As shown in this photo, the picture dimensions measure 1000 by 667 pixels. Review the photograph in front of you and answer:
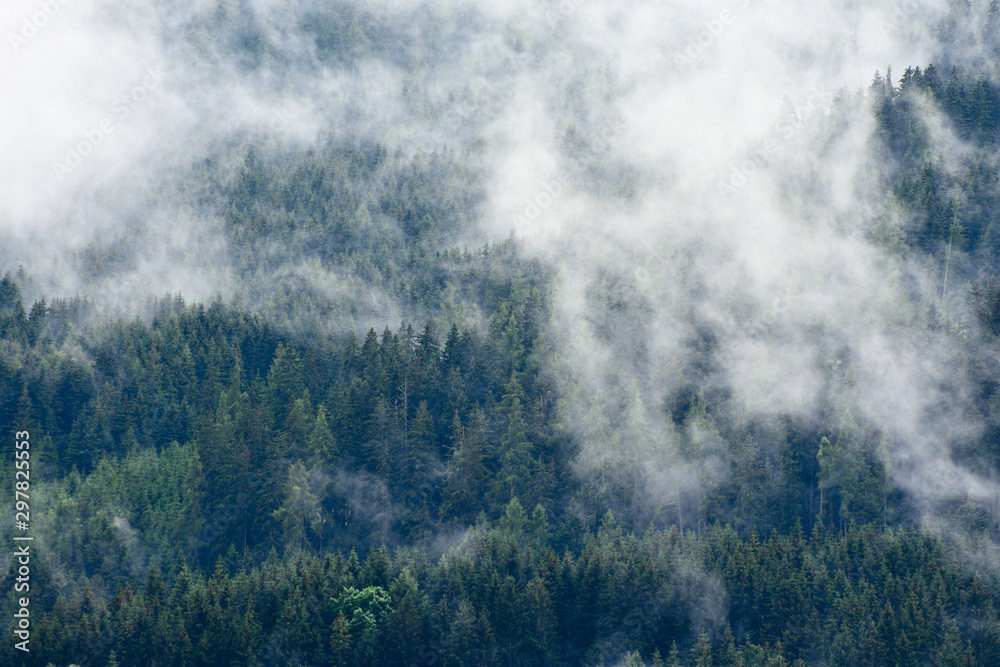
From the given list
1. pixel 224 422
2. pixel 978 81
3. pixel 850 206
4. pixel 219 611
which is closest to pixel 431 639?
pixel 219 611

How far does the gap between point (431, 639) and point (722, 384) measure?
51.8m

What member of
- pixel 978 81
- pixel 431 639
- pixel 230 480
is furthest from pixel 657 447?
pixel 978 81

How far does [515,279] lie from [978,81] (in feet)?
234

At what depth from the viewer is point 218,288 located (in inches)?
7648

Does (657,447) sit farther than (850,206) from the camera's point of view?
No

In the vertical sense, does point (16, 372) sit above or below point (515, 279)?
below

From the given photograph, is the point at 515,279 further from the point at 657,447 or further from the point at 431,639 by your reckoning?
the point at 431,639

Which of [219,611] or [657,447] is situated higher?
[657,447]

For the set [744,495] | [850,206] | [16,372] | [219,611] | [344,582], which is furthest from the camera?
[850,206]

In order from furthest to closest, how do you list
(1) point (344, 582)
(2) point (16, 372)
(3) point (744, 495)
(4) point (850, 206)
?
(4) point (850, 206) → (2) point (16, 372) → (3) point (744, 495) → (1) point (344, 582)

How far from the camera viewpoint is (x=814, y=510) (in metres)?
116

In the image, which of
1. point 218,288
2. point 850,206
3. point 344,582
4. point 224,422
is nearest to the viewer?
point 344,582

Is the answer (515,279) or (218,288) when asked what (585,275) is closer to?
(515,279)

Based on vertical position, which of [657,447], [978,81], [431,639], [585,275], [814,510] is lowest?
[431,639]
